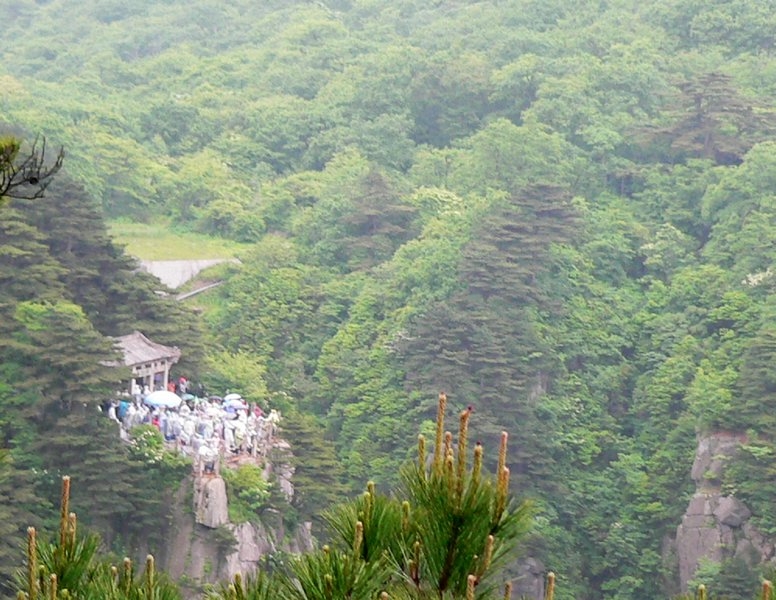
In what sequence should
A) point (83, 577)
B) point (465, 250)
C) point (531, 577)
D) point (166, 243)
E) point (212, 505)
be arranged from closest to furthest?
point (83, 577) → point (212, 505) → point (531, 577) → point (465, 250) → point (166, 243)

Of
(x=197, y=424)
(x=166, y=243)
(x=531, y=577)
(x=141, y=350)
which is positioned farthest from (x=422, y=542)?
(x=166, y=243)

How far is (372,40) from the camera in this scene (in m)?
48.5

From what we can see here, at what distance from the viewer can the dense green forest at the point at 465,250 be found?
82.6ft

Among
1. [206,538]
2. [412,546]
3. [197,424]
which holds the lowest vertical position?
[206,538]

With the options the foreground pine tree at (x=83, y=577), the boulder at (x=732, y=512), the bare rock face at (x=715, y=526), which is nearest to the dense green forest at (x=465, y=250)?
the boulder at (x=732, y=512)

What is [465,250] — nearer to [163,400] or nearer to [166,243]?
[166,243]

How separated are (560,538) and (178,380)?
727cm

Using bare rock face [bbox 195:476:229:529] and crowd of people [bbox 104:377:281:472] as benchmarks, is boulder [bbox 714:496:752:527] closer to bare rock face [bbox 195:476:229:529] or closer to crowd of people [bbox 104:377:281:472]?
crowd of people [bbox 104:377:281:472]

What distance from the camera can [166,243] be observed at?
34.3m

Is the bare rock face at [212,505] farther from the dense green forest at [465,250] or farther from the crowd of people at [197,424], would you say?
the dense green forest at [465,250]

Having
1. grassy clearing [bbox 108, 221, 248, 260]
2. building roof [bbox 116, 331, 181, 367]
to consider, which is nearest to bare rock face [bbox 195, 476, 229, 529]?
building roof [bbox 116, 331, 181, 367]

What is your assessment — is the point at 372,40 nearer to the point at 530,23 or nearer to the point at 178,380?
the point at 530,23

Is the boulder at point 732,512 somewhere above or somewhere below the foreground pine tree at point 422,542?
below

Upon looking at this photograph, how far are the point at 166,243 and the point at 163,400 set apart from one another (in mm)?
12093
